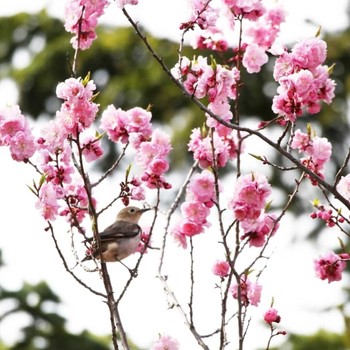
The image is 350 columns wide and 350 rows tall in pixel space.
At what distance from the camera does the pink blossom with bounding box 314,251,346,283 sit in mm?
3268

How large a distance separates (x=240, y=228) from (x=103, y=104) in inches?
266

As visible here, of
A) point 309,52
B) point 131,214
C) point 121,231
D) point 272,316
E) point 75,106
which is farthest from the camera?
point 131,214

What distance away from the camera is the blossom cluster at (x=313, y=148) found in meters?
3.24

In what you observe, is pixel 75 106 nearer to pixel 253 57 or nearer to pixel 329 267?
pixel 253 57

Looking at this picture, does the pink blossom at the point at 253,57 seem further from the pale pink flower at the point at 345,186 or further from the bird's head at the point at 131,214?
the bird's head at the point at 131,214

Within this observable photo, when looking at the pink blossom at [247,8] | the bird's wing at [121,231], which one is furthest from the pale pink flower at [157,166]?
the pink blossom at [247,8]

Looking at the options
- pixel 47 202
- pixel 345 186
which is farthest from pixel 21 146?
pixel 345 186

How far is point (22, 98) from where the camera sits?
10.0 metres

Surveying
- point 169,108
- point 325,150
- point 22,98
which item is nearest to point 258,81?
point 169,108

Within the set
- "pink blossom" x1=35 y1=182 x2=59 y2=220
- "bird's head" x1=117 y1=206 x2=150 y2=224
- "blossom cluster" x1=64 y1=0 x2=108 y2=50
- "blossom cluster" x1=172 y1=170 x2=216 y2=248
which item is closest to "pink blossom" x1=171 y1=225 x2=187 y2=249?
"blossom cluster" x1=172 y1=170 x2=216 y2=248

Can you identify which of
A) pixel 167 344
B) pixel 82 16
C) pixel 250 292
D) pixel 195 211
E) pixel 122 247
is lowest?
pixel 167 344

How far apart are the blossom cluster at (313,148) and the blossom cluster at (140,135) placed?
0.45 m

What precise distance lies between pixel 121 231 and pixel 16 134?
89cm

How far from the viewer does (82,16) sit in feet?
10.8
